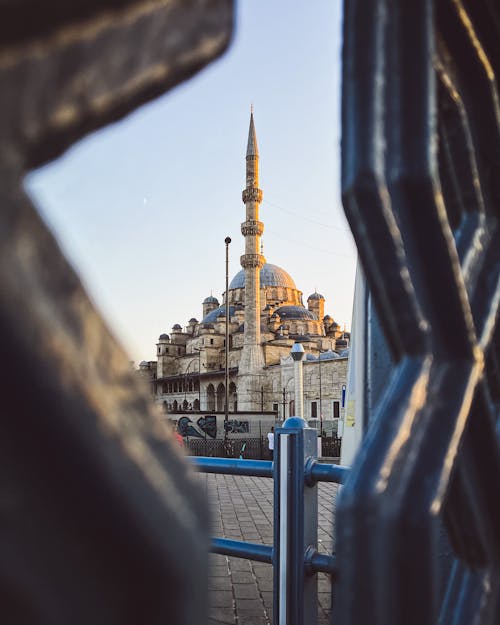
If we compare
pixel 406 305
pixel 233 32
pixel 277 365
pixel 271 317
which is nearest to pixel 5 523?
pixel 233 32

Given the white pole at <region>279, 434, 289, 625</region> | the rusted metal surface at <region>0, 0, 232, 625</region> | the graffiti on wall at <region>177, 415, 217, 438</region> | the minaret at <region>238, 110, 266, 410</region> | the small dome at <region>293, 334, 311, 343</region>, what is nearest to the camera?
the rusted metal surface at <region>0, 0, 232, 625</region>

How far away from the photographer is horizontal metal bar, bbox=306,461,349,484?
8.73 feet

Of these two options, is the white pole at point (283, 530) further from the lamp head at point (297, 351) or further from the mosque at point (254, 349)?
the mosque at point (254, 349)

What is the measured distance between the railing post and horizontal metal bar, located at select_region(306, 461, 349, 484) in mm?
39

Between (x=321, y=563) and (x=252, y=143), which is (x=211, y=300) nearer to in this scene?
(x=252, y=143)

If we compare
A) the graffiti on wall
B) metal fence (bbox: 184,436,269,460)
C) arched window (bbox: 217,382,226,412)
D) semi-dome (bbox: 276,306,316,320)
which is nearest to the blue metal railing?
metal fence (bbox: 184,436,269,460)

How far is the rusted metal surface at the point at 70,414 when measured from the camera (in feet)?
0.94

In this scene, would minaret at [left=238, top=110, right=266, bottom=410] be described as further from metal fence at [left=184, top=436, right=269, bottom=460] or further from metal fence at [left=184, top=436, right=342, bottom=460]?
metal fence at [left=184, top=436, right=269, bottom=460]

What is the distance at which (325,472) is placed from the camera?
2779 mm

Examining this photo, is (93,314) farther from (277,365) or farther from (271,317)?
(271,317)

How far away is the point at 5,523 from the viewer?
30cm

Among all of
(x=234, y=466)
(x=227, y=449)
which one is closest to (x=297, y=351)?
(x=227, y=449)

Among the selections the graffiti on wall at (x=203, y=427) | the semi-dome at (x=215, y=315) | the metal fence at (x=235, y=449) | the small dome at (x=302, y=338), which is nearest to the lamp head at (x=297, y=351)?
the metal fence at (x=235, y=449)

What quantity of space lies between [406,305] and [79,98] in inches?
18.4
